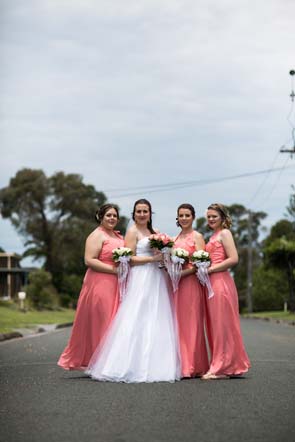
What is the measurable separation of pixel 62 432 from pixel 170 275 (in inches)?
209

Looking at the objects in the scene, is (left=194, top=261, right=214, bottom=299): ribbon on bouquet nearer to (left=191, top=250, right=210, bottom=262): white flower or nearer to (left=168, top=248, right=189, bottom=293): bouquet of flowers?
(left=191, top=250, right=210, bottom=262): white flower

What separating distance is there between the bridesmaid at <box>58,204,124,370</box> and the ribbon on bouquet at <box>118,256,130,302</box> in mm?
177

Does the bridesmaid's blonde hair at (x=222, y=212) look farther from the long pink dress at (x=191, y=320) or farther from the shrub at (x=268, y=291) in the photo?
the shrub at (x=268, y=291)

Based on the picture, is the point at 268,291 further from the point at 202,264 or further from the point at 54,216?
the point at 202,264

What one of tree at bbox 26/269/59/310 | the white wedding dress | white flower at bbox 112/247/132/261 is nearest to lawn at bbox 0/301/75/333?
tree at bbox 26/269/59/310

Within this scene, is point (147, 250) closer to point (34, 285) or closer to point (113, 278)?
point (113, 278)

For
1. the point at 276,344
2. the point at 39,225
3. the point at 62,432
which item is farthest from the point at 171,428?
the point at 39,225

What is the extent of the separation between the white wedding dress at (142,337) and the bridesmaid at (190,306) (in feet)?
0.78

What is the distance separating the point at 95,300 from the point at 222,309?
5.74ft

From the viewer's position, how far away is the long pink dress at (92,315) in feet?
41.2

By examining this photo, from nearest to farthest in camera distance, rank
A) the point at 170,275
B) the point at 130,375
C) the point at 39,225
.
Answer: the point at 130,375 → the point at 170,275 → the point at 39,225

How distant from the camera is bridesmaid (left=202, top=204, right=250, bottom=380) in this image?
12.2 metres

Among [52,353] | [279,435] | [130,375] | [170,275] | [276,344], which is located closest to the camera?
[279,435]

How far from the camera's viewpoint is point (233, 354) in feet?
40.4
